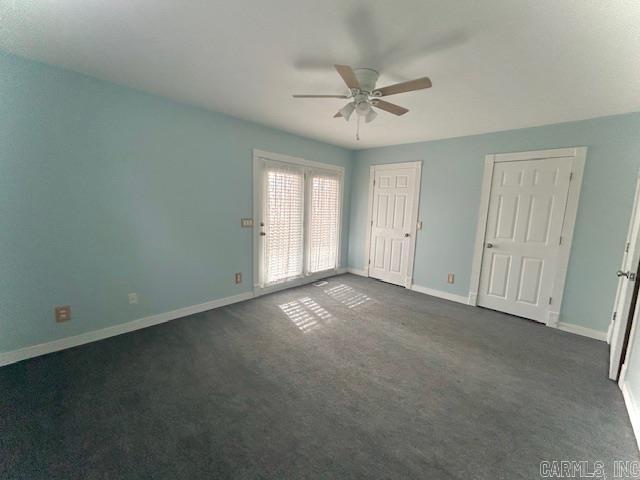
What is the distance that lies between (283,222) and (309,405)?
8.42ft

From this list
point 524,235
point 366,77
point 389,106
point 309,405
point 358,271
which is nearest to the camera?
point 309,405

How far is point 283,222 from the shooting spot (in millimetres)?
3867

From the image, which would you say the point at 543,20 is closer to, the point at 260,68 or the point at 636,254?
the point at 260,68

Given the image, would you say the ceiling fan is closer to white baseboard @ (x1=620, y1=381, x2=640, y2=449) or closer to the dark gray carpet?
the dark gray carpet

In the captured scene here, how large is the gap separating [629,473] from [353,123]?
11.6ft

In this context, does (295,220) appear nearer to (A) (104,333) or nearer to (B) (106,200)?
(B) (106,200)

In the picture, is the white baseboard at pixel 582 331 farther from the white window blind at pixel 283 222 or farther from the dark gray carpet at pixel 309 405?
the white window blind at pixel 283 222

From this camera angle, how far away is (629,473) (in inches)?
54.6

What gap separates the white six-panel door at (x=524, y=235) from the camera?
10.0 ft

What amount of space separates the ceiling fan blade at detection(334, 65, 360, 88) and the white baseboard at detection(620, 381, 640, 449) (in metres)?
2.86

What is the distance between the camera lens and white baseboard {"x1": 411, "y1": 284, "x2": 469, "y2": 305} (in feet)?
12.5

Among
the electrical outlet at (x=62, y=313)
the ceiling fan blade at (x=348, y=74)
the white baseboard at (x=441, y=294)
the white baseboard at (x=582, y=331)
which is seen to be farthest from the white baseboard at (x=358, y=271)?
the electrical outlet at (x=62, y=313)

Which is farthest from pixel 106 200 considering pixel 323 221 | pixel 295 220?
pixel 323 221

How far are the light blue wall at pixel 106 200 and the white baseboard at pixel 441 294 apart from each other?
298 cm
